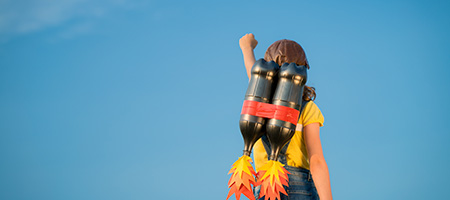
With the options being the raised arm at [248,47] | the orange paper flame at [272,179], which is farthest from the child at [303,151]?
the raised arm at [248,47]

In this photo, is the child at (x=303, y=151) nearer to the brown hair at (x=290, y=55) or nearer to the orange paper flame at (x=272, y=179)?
the brown hair at (x=290, y=55)

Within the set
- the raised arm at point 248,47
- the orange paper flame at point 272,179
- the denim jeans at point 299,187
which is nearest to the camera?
the orange paper flame at point 272,179

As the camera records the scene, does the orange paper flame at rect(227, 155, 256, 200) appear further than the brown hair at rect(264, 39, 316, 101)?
No

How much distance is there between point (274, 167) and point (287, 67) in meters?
0.47

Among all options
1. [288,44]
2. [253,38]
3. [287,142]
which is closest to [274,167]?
[287,142]

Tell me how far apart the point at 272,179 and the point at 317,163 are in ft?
0.77

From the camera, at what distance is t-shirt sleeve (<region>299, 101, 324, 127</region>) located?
91.5 inches

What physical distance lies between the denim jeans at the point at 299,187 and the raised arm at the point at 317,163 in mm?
83

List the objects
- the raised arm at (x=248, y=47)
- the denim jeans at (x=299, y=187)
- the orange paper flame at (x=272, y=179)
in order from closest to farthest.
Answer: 1. the orange paper flame at (x=272, y=179)
2. the denim jeans at (x=299, y=187)
3. the raised arm at (x=248, y=47)

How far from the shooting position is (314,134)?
7.57 ft

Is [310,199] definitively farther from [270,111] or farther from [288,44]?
[288,44]

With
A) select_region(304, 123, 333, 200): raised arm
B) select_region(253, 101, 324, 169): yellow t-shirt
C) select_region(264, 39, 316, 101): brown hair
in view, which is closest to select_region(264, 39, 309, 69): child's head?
select_region(264, 39, 316, 101): brown hair

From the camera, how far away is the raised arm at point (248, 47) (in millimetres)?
2774

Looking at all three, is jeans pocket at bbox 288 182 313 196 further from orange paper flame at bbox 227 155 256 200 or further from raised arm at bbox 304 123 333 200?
orange paper flame at bbox 227 155 256 200
